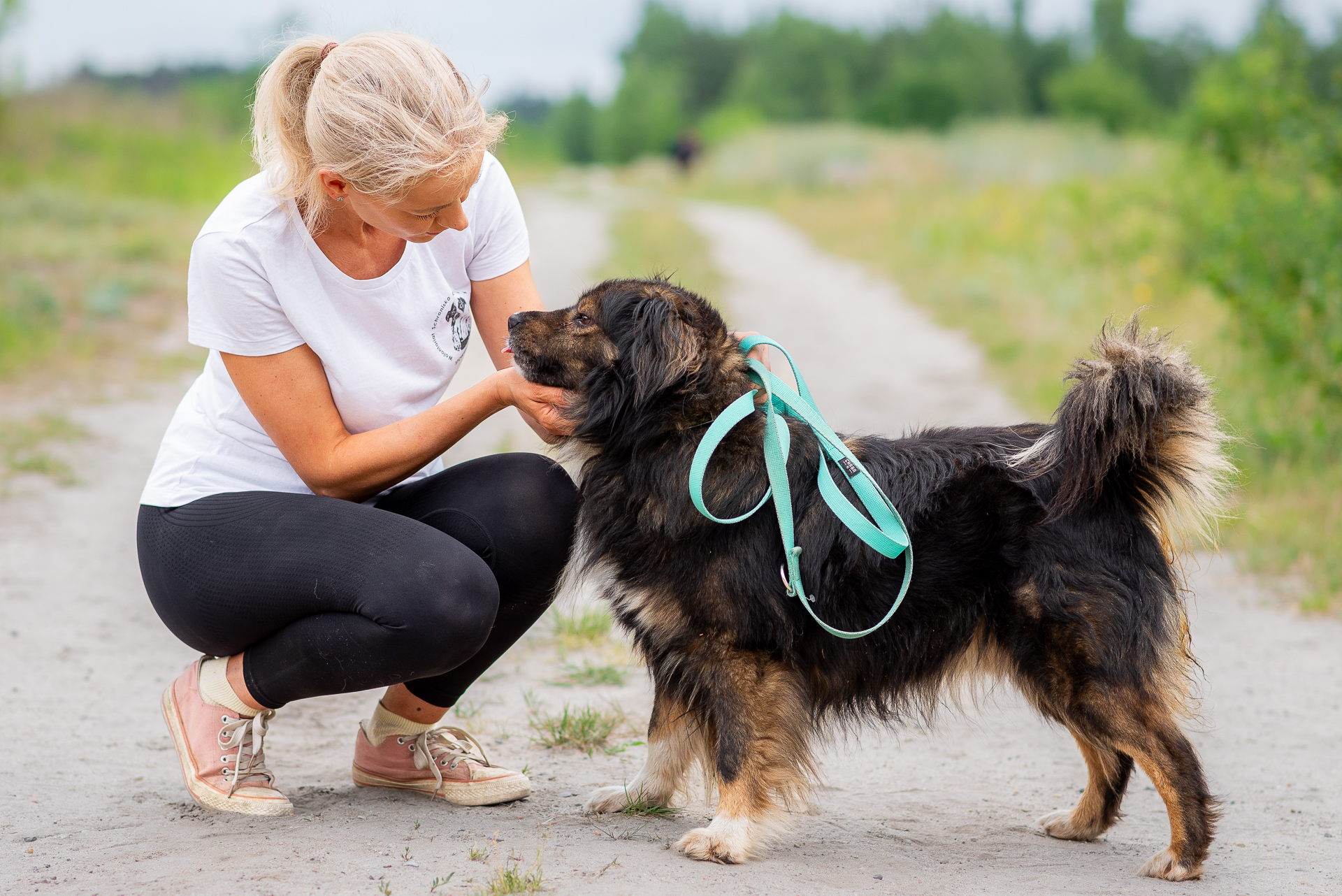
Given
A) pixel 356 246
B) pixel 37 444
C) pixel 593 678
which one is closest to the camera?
pixel 356 246

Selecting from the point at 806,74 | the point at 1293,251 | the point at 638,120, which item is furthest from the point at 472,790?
the point at 806,74

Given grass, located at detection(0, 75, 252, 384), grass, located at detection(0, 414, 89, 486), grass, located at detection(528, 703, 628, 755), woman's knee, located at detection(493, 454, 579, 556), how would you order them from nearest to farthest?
1. woman's knee, located at detection(493, 454, 579, 556)
2. grass, located at detection(528, 703, 628, 755)
3. grass, located at detection(0, 414, 89, 486)
4. grass, located at detection(0, 75, 252, 384)

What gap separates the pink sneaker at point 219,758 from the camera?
2.69 meters

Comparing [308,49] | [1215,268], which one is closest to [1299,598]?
[1215,268]

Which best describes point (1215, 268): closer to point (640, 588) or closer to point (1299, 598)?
point (1299, 598)

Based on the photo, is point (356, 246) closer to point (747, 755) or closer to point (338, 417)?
point (338, 417)

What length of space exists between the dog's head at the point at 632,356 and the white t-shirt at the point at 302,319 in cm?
32

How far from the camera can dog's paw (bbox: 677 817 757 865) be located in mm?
2600

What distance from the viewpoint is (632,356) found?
2705 mm

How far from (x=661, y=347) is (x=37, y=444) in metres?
5.37

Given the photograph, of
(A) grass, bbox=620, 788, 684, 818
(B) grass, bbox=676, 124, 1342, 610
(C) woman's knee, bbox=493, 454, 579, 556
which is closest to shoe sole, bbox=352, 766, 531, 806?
(A) grass, bbox=620, 788, 684, 818

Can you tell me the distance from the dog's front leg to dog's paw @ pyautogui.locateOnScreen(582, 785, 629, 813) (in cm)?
32

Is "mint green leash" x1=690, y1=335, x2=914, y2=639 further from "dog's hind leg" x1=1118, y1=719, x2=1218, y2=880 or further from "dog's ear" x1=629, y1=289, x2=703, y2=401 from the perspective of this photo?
"dog's hind leg" x1=1118, y1=719, x2=1218, y2=880

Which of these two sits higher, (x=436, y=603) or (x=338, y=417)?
(x=338, y=417)
